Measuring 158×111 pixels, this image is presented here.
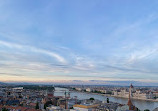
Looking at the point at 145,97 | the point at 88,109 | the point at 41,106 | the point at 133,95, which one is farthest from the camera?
the point at 133,95

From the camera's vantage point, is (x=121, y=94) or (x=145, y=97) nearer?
(x=145, y=97)

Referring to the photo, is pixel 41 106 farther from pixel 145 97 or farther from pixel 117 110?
pixel 145 97

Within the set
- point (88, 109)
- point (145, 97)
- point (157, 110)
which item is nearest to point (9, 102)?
point (88, 109)

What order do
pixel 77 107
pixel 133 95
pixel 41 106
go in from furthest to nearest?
1. pixel 133 95
2. pixel 41 106
3. pixel 77 107

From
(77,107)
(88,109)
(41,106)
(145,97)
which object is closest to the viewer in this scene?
(88,109)

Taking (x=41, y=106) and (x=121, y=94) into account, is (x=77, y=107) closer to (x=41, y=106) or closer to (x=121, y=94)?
(x=41, y=106)

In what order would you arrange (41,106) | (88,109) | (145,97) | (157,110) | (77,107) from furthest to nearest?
(145,97) → (41,106) → (77,107) → (88,109) → (157,110)

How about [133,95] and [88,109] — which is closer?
[88,109]

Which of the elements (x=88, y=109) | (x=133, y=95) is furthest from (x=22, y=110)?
(x=133, y=95)
